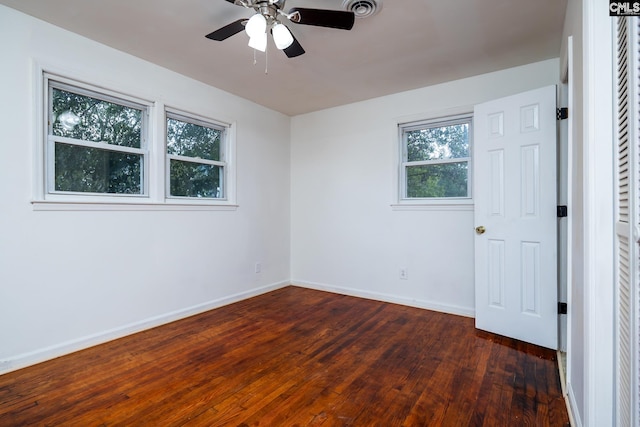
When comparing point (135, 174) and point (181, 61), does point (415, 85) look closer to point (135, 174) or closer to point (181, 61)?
point (181, 61)

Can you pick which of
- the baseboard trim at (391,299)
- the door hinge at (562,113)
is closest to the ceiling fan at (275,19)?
the door hinge at (562,113)

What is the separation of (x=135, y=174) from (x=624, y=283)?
11.2ft

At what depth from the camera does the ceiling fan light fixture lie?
184 cm

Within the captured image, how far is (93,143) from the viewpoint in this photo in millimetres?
2572

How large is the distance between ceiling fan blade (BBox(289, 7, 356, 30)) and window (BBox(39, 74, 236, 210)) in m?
1.88

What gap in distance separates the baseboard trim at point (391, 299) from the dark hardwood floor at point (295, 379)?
0.28 metres

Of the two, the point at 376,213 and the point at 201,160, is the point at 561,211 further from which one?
the point at 201,160

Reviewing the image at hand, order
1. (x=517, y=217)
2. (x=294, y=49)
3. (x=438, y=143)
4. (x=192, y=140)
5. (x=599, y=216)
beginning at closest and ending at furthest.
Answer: (x=599, y=216)
(x=294, y=49)
(x=517, y=217)
(x=192, y=140)
(x=438, y=143)

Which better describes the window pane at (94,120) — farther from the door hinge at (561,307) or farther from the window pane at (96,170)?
the door hinge at (561,307)

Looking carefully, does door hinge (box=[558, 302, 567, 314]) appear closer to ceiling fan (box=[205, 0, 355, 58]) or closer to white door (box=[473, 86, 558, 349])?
white door (box=[473, 86, 558, 349])

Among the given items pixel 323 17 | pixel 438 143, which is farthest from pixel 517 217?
pixel 323 17

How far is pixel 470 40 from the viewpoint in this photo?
246 centimetres

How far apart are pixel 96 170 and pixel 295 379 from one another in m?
2.35

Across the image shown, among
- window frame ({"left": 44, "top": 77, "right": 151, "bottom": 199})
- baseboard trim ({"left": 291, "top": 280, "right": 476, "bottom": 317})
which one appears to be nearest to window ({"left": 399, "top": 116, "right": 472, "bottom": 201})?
baseboard trim ({"left": 291, "top": 280, "right": 476, "bottom": 317})
